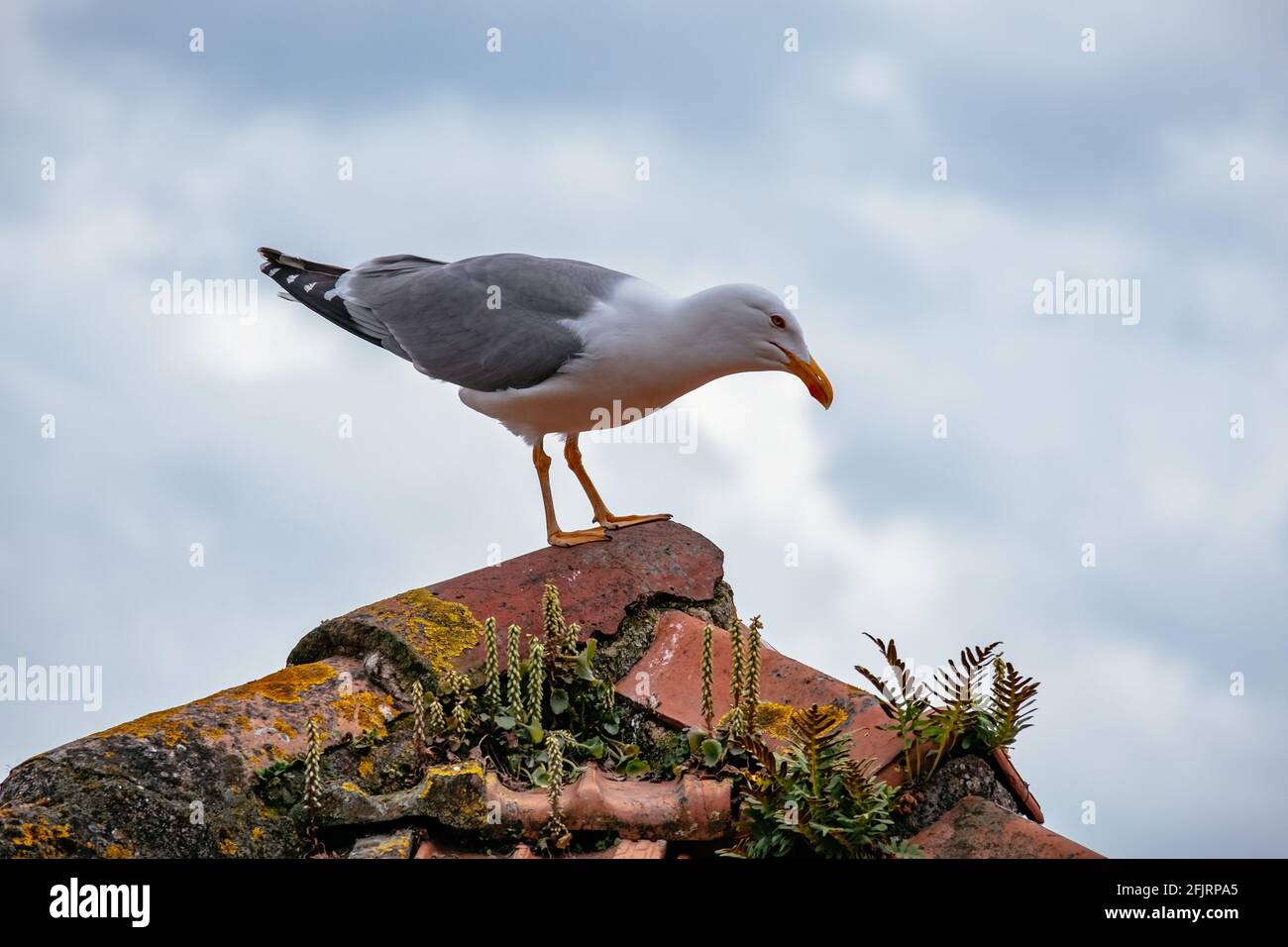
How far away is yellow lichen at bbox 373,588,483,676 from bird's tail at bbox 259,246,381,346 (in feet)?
8.98

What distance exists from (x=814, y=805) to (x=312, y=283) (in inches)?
209

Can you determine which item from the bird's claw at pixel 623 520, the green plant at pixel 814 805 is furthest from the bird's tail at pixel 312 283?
the green plant at pixel 814 805

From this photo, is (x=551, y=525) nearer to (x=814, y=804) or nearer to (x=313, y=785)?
(x=313, y=785)

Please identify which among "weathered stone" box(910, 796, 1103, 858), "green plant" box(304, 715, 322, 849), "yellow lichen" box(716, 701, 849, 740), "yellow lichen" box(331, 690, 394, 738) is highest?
"yellow lichen" box(331, 690, 394, 738)

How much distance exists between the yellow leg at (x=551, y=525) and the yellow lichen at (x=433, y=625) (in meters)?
1.12

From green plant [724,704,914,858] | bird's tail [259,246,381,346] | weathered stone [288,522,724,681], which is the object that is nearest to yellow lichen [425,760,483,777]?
weathered stone [288,522,724,681]

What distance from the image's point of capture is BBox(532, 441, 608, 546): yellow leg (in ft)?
22.2

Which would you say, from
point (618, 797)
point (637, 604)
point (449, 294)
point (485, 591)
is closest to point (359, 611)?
point (485, 591)

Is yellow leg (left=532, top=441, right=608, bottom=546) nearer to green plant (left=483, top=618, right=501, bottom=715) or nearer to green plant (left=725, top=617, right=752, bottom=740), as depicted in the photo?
green plant (left=483, top=618, right=501, bottom=715)

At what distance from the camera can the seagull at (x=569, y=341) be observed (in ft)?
22.6

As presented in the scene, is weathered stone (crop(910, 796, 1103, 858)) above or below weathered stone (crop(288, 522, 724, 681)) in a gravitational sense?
below

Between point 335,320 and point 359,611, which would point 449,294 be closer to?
point 335,320

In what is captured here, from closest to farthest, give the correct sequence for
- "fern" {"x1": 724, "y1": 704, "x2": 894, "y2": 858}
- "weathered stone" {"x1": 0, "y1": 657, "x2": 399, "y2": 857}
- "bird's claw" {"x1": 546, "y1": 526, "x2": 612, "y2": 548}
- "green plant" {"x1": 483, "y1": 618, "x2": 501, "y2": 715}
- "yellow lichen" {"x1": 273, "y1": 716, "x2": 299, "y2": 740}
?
"fern" {"x1": 724, "y1": 704, "x2": 894, "y2": 858}, "weathered stone" {"x1": 0, "y1": 657, "x2": 399, "y2": 857}, "yellow lichen" {"x1": 273, "y1": 716, "x2": 299, "y2": 740}, "green plant" {"x1": 483, "y1": 618, "x2": 501, "y2": 715}, "bird's claw" {"x1": 546, "y1": 526, "x2": 612, "y2": 548}

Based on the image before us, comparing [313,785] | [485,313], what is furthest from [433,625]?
[485,313]
